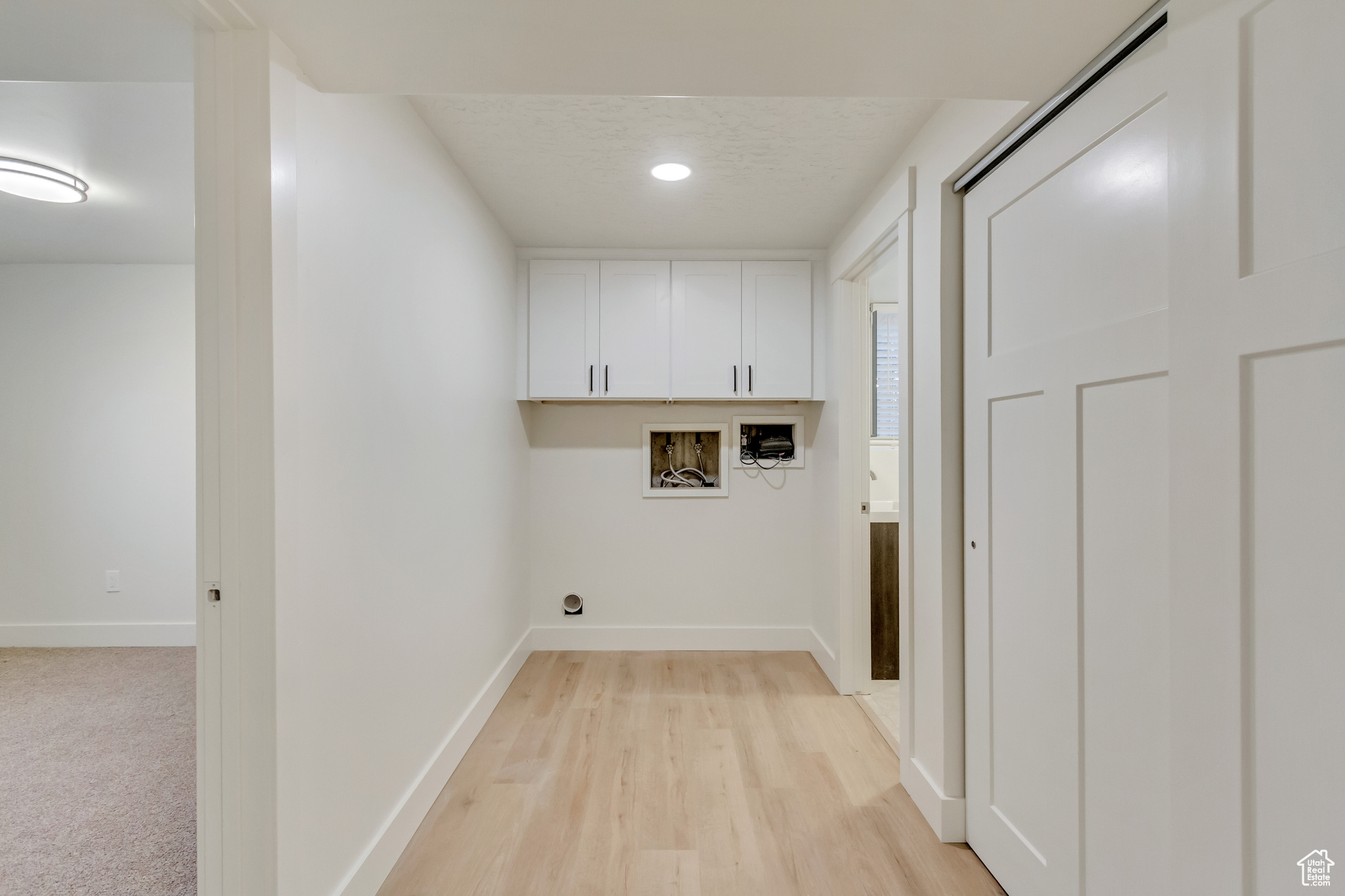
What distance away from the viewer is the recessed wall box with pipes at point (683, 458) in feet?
13.1

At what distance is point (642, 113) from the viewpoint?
2066mm

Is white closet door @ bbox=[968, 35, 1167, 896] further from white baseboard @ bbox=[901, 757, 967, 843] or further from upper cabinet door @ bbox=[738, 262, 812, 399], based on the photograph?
upper cabinet door @ bbox=[738, 262, 812, 399]

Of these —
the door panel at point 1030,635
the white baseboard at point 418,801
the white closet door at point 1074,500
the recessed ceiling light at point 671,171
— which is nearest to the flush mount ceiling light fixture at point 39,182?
the recessed ceiling light at point 671,171

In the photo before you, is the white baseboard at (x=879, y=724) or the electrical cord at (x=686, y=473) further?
the electrical cord at (x=686, y=473)

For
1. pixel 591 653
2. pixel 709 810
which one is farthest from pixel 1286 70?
pixel 591 653

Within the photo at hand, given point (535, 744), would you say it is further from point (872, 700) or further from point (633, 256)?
point (633, 256)

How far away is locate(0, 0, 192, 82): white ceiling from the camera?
1.14 metres

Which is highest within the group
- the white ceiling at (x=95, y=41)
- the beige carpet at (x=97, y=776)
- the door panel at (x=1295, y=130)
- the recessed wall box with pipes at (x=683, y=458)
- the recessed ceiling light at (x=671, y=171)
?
the recessed ceiling light at (x=671, y=171)

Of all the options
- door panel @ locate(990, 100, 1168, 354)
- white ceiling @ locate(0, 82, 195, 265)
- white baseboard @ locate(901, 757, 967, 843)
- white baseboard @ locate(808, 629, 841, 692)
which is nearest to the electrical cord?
white baseboard @ locate(808, 629, 841, 692)

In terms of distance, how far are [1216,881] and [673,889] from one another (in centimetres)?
130

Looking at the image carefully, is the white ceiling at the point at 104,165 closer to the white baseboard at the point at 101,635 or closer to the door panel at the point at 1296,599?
the white baseboard at the point at 101,635

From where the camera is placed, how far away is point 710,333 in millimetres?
3670

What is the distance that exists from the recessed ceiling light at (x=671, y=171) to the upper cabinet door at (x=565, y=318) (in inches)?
44.8

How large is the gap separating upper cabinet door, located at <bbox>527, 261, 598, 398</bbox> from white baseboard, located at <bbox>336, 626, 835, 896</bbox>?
153 cm
